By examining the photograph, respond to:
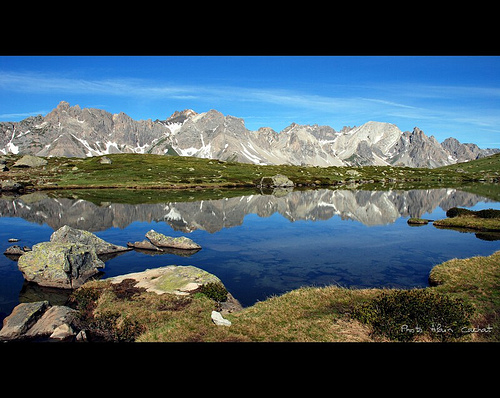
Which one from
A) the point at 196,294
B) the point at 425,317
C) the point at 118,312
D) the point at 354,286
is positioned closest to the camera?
the point at 425,317

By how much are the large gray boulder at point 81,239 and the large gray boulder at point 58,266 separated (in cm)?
540

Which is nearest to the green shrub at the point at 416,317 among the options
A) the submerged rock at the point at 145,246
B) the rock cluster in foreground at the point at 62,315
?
the rock cluster in foreground at the point at 62,315

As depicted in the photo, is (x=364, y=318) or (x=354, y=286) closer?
(x=364, y=318)

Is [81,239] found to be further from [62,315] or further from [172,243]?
[62,315]

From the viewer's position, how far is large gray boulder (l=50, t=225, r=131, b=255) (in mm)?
40969

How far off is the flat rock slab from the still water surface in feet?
12.1

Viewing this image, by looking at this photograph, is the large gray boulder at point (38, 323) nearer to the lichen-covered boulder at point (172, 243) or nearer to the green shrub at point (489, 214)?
the lichen-covered boulder at point (172, 243)

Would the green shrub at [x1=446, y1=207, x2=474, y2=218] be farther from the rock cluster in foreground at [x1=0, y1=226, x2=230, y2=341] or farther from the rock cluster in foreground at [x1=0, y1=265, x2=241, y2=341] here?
the rock cluster in foreground at [x1=0, y1=265, x2=241, y2=341]
